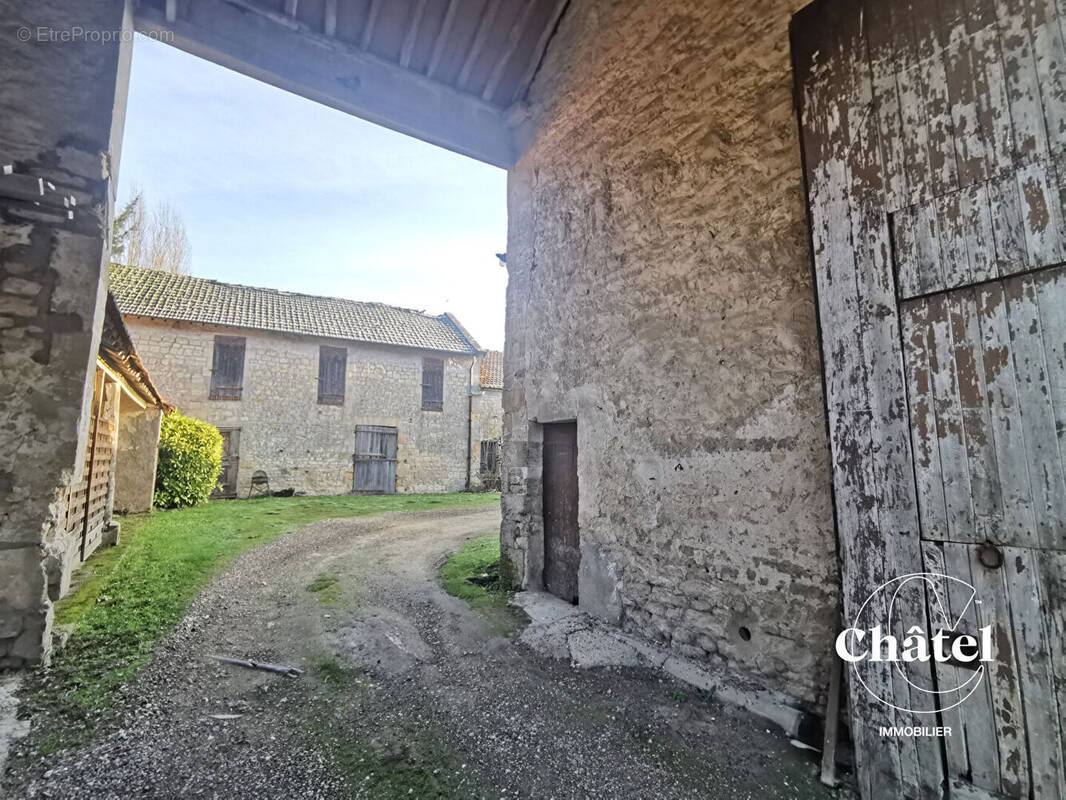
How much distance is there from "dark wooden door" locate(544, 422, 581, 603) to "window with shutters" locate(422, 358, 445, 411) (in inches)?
467

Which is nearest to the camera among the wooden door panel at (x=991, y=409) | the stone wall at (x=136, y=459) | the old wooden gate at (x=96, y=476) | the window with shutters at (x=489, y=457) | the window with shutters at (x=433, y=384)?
the wooden door panel at (x=991, y=409)

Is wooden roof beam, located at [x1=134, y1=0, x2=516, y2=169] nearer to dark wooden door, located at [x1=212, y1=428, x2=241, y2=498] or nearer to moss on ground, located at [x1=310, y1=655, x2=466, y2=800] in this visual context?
A: moss on ground, located at [x1=310, y1=655, x2=466, y2=800]

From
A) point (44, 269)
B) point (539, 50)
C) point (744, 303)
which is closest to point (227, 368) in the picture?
point (44, 269)

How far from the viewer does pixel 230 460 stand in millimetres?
13336

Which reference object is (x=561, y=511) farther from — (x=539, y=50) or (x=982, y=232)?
(x=539, y=50)

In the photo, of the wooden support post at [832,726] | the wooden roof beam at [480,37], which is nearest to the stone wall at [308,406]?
the wooden roof beam at [480,37]

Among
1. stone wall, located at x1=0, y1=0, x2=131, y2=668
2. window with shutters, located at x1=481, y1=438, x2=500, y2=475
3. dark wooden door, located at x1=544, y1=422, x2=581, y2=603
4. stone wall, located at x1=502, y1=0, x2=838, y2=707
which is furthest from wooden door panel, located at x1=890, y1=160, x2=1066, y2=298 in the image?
window with shutters, located at x1=481, y1=438, x2=500, y2=475

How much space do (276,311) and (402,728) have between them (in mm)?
15194

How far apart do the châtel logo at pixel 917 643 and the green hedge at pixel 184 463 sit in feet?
41.4

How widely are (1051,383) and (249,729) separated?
407 centimetres

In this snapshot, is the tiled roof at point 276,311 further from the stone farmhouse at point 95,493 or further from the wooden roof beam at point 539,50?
the wooden roof beam at point 539,50

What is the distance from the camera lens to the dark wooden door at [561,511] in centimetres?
472

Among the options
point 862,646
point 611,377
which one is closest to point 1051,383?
point 862,646

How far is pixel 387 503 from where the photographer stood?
12.8 m
